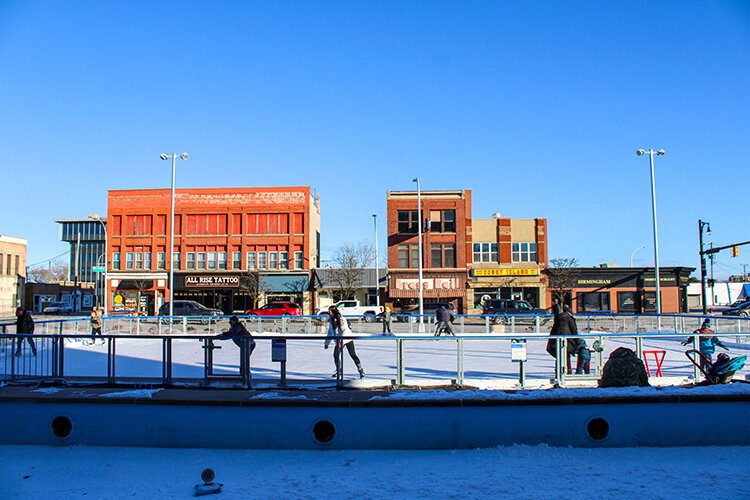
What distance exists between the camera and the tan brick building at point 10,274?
2835 inches

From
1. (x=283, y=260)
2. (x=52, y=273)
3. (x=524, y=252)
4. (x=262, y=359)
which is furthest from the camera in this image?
(x=52, y=273)

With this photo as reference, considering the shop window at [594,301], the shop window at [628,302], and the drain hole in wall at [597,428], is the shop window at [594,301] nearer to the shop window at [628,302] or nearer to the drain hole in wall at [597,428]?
the shop window at [628,302]

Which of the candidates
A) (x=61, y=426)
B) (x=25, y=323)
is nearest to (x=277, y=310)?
(x=25, y=323)

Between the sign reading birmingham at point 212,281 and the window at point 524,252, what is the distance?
2416 cm

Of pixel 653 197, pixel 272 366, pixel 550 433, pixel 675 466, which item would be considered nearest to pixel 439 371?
pixel 272 366

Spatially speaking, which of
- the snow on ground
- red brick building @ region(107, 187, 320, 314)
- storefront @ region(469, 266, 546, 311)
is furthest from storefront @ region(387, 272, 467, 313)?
the snow on ground

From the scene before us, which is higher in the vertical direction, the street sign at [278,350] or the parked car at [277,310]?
the parked car at [277,310]

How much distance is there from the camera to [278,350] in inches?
384

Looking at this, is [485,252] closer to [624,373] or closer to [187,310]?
[187,310]

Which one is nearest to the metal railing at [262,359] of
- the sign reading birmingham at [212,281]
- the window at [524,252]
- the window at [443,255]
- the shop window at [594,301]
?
the window at [443,255]

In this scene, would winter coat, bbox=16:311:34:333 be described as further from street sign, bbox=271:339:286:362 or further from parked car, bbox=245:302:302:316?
parked car, bbox=245:302:302:316

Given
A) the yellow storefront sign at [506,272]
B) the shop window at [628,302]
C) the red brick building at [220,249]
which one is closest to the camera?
the yellow storefront sign at [506,272]

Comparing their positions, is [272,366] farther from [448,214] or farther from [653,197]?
[448,214]

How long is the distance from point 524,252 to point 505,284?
3480 mm
